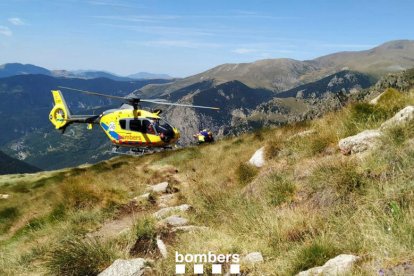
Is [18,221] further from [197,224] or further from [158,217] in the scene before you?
[197,224]

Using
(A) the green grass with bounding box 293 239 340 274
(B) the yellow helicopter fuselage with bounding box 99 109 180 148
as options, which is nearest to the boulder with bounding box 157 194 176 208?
(A) the green grass with bounding box 293 239 340 274

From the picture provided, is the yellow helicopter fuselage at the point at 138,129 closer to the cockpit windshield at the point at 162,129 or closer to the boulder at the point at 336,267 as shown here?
the cockpit windshield at the point at 162,129

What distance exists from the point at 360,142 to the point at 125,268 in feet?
21.0

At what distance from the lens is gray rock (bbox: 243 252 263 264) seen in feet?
18.3

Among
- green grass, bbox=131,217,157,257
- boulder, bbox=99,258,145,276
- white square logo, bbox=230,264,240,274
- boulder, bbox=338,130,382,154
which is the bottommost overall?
green grass, bbox=131,217,157,257

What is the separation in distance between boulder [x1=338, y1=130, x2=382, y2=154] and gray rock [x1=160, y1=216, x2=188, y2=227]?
441 centimetres

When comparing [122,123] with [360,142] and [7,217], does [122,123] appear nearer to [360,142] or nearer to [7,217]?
[7,217]

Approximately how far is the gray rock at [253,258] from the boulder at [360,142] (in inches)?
188

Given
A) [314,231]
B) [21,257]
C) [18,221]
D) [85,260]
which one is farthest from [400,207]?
[18,221]

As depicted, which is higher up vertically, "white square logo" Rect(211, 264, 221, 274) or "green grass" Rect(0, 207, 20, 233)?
"white square logo" Rect(211, 264, 221, 274)

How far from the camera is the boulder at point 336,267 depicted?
174 inches

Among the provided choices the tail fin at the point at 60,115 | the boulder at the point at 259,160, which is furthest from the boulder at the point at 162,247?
the tail fin at the point at 60,115

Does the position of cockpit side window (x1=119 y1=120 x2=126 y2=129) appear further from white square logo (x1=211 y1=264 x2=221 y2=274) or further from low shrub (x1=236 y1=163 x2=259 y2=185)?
white square logo (x1=211 y1=264 x2=221 y2=274)

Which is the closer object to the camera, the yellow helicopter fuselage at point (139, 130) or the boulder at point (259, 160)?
the boulder at point (259, 160)
